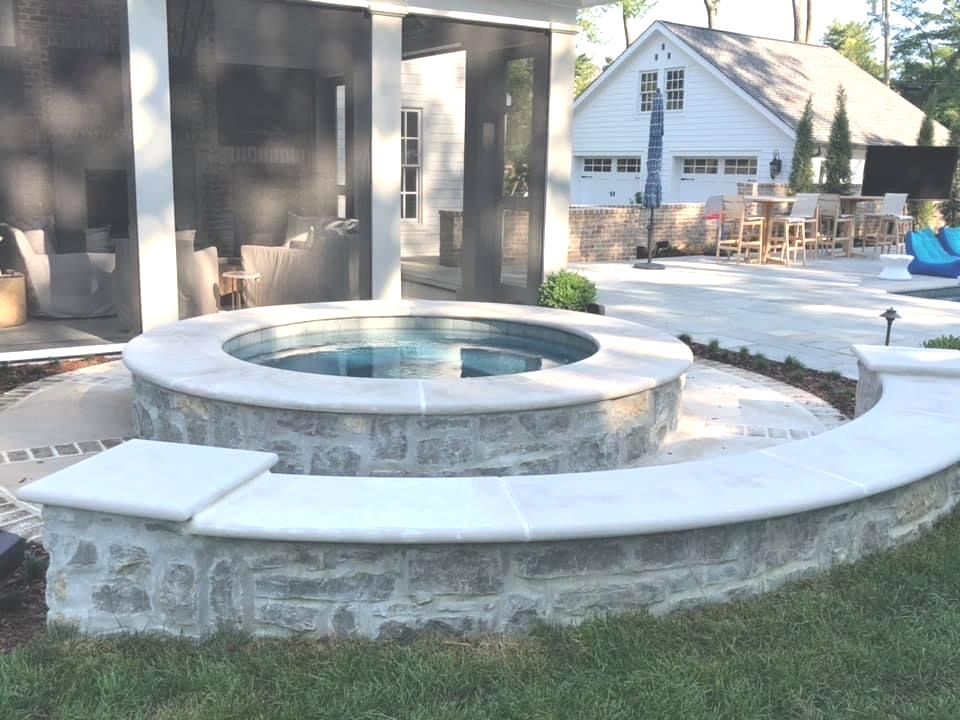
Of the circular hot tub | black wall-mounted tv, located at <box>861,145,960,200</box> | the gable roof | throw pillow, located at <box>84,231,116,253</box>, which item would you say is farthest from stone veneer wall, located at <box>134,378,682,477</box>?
the gable roof

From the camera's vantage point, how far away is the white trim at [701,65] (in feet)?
68.0

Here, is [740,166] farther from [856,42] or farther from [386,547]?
[856,42]

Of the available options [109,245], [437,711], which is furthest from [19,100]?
[437,711]

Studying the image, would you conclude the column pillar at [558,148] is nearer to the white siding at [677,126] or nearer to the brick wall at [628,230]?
the brick wall at [628,230]

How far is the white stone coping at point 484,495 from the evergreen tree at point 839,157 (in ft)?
57.0

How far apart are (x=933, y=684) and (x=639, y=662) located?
81 cm

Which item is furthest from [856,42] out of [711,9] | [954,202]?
[954,202]

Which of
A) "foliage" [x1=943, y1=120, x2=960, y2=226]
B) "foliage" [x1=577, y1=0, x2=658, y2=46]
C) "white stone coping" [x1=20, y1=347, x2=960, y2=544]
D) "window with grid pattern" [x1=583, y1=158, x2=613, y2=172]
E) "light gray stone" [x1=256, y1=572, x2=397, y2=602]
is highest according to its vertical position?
"foliage" [x1=577, y1=0, x2=658, y2=46]

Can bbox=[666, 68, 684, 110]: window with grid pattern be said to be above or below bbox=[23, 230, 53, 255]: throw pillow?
above

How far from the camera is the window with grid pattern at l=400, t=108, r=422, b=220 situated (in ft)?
48.7

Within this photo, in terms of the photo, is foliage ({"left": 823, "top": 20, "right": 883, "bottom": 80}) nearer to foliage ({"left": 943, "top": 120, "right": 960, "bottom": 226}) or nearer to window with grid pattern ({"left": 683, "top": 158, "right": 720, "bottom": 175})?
window with grid pattern ({"left": 683, "top": 158, "right": 720, "bottom": 175})

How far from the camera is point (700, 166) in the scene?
23469mm

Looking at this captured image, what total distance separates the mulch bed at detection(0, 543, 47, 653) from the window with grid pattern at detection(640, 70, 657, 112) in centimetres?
2308

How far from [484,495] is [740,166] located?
69.2ft
